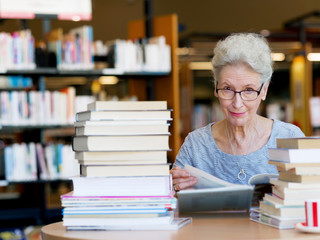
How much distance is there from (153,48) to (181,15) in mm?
5220

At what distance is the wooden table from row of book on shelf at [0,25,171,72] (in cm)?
309

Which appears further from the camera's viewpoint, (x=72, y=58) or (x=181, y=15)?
(x=181, y=15)

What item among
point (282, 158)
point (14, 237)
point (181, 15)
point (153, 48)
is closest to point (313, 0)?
point (181, 15)

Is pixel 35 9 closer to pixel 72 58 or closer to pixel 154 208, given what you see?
pixel 72 58

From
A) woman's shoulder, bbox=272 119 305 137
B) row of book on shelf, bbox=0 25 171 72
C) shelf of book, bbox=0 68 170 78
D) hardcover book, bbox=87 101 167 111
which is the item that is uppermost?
row of book on shelf, bbox=0 25 171 72

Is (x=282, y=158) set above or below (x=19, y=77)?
below

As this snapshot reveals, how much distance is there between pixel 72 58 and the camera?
15.7ft

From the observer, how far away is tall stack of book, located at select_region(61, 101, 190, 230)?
1.60m

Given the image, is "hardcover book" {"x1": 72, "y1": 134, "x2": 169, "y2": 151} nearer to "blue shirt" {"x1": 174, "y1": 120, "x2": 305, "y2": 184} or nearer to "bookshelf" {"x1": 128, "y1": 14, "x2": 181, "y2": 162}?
"blue shirt" {"x1": 174, "y1": 120, "x2": 305, "y2": 184}

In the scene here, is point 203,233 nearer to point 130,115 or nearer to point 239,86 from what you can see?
point 130,115

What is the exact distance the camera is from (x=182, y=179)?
2.02 meters

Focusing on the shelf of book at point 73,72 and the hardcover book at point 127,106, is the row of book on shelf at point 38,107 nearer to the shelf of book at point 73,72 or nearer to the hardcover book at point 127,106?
the shelf of book at point 73,72

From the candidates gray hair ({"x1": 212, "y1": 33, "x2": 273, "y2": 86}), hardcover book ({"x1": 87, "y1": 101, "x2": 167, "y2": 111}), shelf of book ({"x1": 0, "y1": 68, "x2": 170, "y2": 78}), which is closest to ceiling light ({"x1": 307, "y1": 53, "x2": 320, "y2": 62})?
shelf of book ({"x1": 0, "y1": 68, "x2": 170, "y2": 78})

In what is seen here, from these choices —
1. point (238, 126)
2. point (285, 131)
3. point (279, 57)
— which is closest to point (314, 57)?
point (279, 57)
